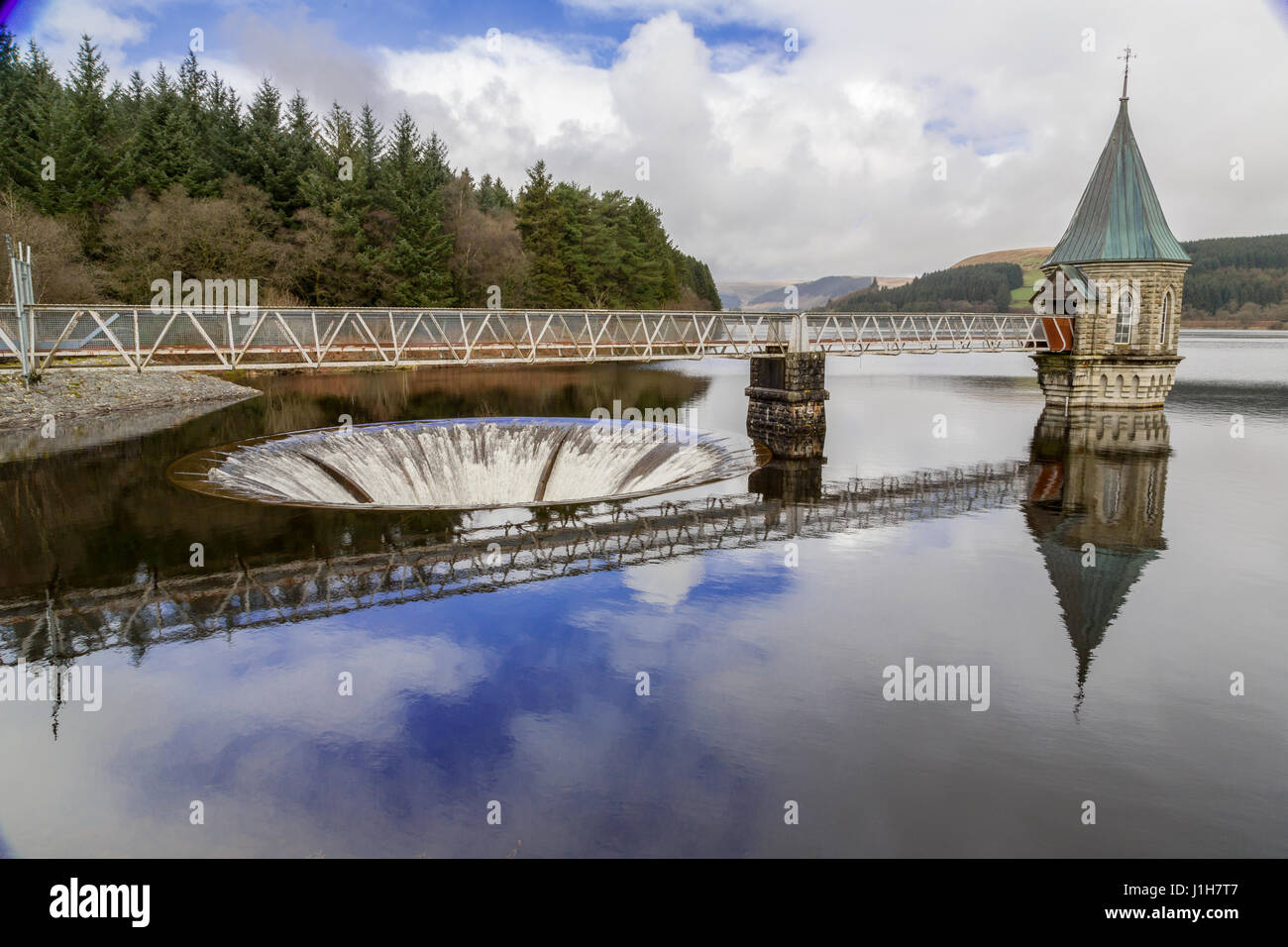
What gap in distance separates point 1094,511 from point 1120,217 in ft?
100

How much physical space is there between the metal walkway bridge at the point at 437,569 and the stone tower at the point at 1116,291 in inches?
990

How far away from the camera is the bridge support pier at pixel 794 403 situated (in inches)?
1539

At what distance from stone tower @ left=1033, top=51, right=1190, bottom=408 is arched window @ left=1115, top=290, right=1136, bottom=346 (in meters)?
0.05

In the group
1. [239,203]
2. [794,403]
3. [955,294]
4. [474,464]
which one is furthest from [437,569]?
[955,294]

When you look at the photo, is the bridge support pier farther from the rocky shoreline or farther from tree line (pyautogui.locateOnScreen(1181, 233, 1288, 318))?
tree line (pyautogui.locateOnScreen(1181, 233, 1288, 318))

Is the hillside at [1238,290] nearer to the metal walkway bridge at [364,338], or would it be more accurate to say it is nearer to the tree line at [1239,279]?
the tree line at [1239,279]

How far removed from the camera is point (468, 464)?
119 feet

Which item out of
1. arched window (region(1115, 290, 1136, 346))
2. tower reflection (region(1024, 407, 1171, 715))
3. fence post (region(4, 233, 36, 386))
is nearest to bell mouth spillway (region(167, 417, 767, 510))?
fence post (region(4, 233, 36, 386))

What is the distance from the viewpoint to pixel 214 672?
14562 millimetres

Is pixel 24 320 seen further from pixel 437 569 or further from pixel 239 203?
pixel 239 203

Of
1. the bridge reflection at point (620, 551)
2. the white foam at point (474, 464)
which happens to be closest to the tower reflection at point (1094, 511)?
the bridge reflection at point (620, 551)

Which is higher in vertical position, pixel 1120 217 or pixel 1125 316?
pixel 1120 217

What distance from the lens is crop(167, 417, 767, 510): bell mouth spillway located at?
99.0 ft
